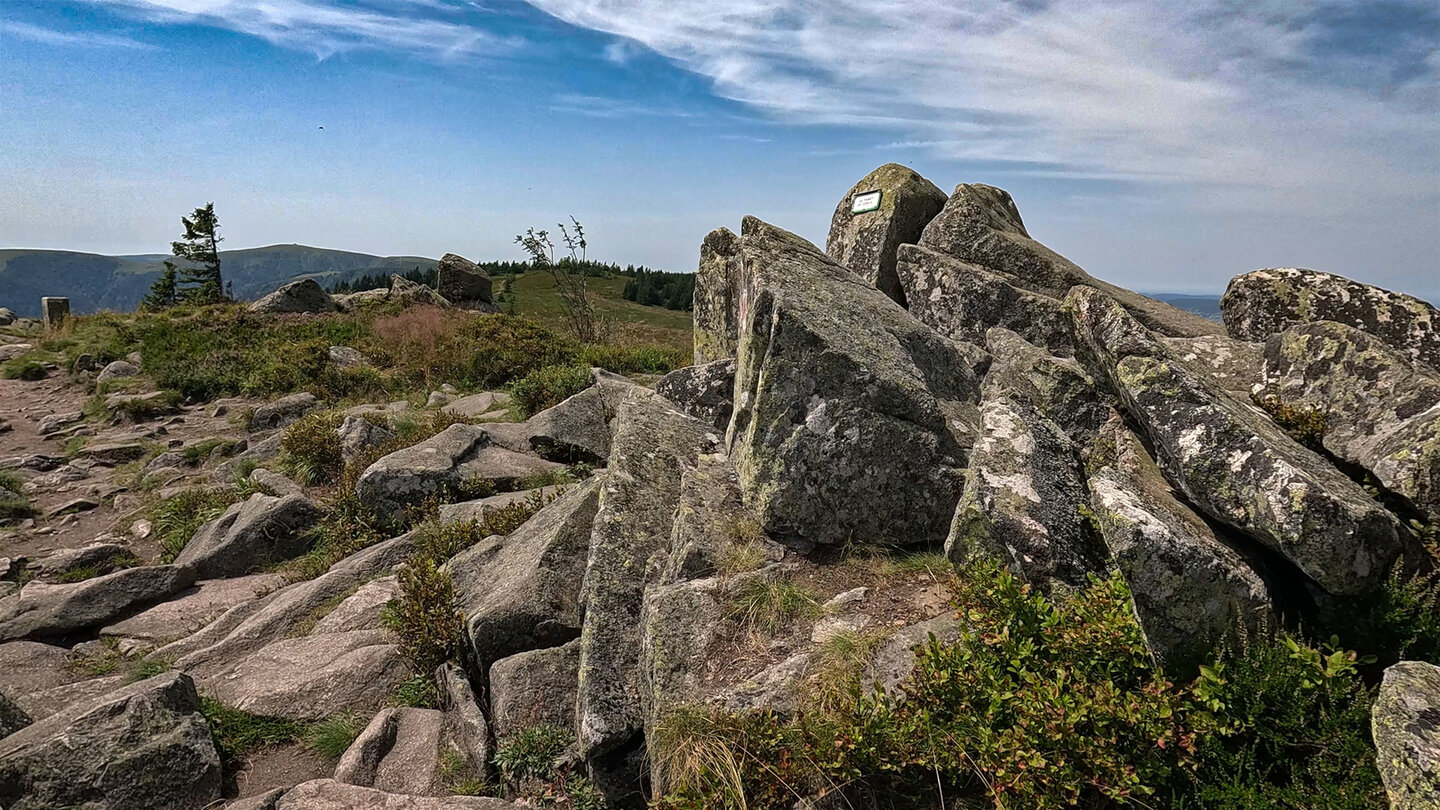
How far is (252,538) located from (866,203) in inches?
485

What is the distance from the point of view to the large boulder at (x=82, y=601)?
10.0 m

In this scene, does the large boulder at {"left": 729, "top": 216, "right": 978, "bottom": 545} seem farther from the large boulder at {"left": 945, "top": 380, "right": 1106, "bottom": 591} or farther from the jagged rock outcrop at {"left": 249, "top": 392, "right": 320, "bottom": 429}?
the jagged rock outcrop at {"left": 249, "top": 392, "right": 320, "bottom": 429}

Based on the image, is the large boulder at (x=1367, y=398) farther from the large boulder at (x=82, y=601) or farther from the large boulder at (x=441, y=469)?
the large boulder at (x=82, y=601)

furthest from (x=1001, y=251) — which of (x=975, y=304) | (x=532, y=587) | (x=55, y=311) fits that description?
(x=55, y=311)

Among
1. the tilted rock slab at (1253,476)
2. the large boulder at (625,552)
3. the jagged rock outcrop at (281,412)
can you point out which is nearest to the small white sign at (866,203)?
the large boulder at (625,552)

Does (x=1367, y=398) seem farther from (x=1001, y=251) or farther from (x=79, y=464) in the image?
(x=79, y=464)

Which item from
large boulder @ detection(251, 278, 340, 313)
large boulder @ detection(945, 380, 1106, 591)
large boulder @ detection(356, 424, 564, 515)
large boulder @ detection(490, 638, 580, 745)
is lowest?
large boulder @ detection(490, 638, 580, 745)

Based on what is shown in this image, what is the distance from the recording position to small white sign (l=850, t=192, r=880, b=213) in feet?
45.1

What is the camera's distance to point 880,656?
580 centimetres

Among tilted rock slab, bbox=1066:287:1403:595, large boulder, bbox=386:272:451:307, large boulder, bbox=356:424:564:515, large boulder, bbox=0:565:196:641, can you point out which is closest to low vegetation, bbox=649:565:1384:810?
tilted rock slab, bbox=1066:287:1403:595

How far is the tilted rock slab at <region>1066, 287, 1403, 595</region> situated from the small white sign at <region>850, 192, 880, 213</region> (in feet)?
24.5

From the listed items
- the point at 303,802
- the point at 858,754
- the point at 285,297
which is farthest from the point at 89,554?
the point at 285,297

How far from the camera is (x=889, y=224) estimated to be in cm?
1330

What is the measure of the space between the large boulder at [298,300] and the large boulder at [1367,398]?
36953 mm
